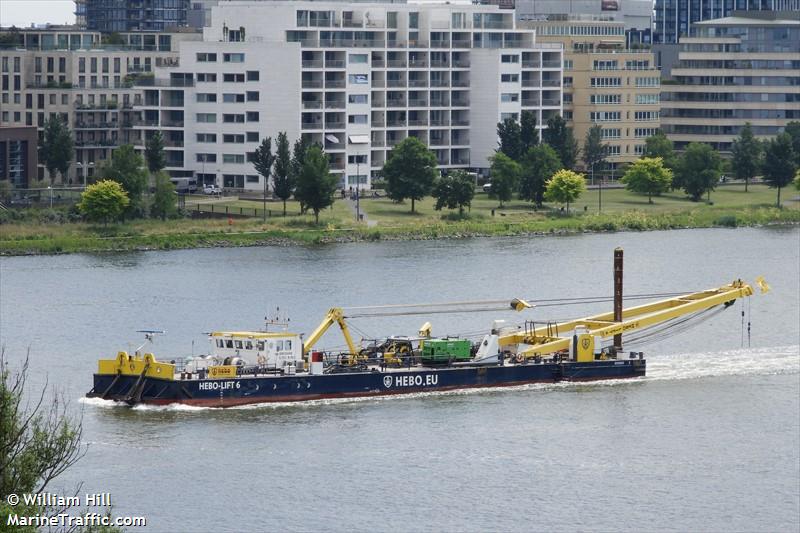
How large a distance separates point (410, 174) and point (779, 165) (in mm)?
22723

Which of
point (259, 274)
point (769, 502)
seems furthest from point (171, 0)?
point (769, 502)

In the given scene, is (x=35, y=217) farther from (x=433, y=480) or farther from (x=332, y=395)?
(x=433, y=480)

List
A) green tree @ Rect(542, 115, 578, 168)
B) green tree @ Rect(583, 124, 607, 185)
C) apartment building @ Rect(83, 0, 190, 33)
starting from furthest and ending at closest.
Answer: apartment building @ Rect(83, 0, 190, 33) < green tree @ Rect(583, 124, 607, 185) < green tree @ Rect(542, 115, 578, 168)

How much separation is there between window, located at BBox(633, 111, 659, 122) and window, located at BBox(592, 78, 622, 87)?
7.35 ft

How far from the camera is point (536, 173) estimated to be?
3760 inches

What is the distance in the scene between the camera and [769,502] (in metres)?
40.9

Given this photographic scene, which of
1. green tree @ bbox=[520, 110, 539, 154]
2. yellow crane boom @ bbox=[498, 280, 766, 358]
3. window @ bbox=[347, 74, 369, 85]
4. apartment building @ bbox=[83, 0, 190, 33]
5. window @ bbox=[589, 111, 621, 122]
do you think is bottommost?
yellow crane boom @ bbox=[498, 280, 766, 358]

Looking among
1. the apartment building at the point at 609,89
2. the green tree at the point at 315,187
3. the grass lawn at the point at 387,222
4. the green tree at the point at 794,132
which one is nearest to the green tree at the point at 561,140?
the grass lawn at the point at 387,222

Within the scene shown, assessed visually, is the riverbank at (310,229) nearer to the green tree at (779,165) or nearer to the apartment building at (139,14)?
the green tree at (779,165)

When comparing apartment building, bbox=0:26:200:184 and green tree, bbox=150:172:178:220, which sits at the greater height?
apartment building, bbox=0:26:200:184

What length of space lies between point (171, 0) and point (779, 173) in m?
68.7

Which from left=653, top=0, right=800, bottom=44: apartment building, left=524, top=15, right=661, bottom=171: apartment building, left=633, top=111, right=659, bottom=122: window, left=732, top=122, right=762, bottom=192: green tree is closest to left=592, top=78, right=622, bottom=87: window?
left=524, top=15, right=661, bottom=171: apartment building

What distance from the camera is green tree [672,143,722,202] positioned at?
10106 centimetres

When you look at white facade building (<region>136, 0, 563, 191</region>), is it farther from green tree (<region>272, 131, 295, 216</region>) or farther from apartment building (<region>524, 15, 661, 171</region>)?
green tree (<region>272, 131, 295, 216</region>)
